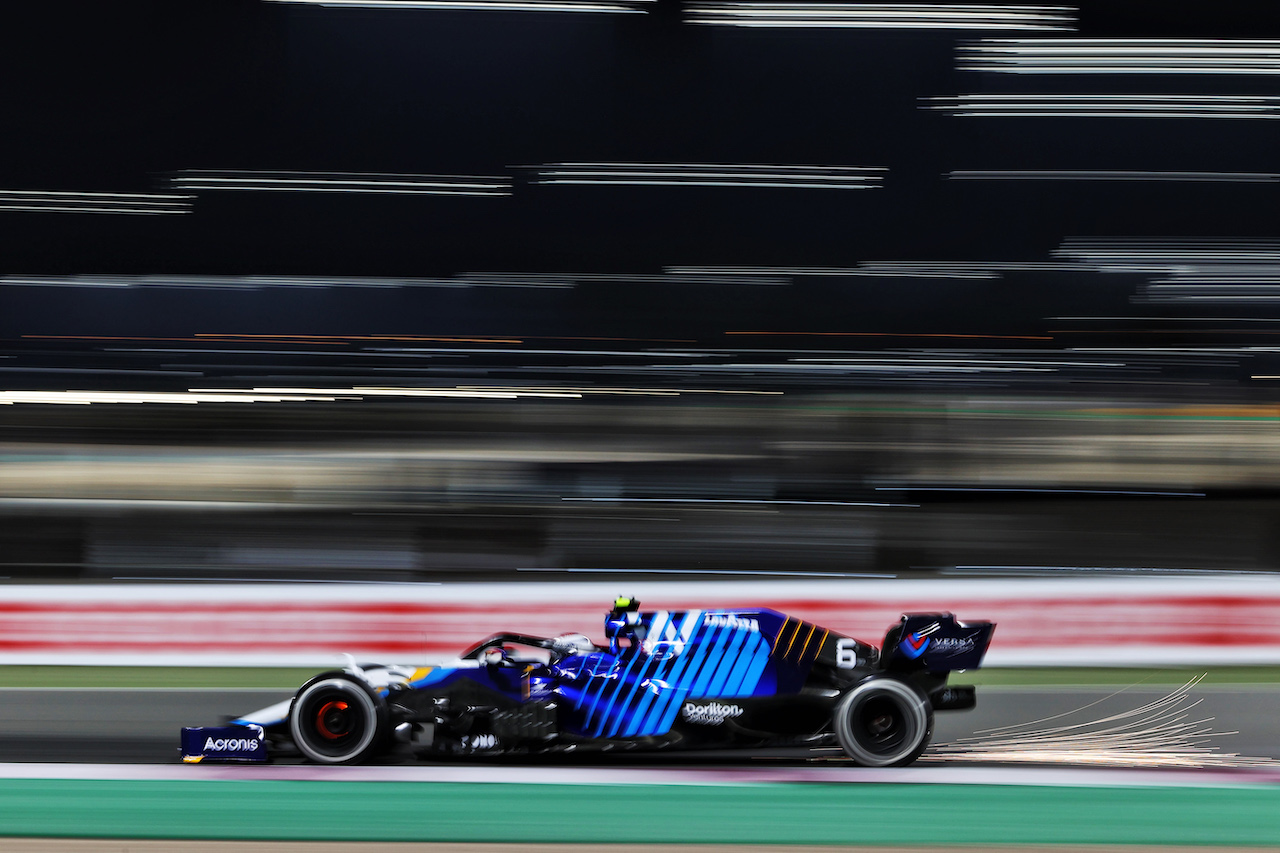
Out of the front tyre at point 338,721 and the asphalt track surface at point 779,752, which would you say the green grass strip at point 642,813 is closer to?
the front tyre at point 338,721

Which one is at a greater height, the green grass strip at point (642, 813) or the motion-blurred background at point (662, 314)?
the motion-blurred background at point (662, 314)

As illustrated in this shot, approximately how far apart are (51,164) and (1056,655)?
1176cm

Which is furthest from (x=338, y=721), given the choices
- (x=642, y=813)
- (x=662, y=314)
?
(x=662, y=314)

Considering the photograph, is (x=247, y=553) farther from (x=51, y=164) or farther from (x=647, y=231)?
(x=51, y=164)

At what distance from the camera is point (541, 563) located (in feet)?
30.7

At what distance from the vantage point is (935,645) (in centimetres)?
418

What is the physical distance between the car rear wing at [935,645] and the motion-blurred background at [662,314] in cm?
498

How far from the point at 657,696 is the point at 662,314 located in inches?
290

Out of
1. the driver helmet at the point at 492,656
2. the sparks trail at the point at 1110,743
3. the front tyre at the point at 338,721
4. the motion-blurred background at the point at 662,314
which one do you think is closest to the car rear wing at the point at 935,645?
the sparks trail at the point at 1110,743

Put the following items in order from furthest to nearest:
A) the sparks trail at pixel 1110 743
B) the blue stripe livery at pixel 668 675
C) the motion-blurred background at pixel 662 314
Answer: the motion-blurred background at pixel 662 314 < the sparks trail at pixel 1110 743 < the blue stripe livery at pixel 668 675

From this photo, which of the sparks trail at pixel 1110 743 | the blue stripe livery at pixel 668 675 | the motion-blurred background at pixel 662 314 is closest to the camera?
the blue stripe livery at pixel 668 675

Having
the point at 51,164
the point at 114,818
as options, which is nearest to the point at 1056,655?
the point at 114,818

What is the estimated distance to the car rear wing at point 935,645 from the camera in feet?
13.7

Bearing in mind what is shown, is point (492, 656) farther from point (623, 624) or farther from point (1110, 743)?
point (1110, 743)
